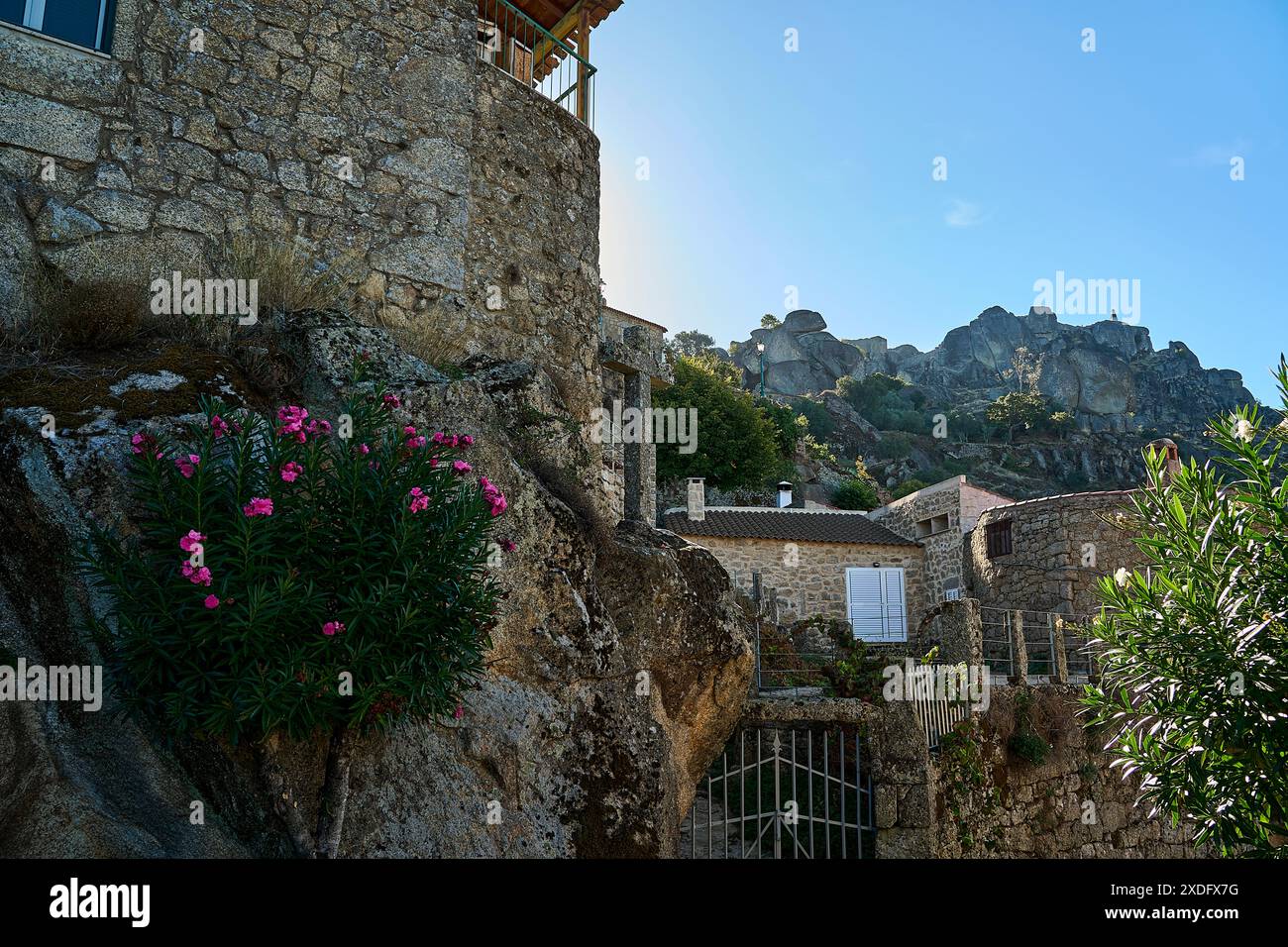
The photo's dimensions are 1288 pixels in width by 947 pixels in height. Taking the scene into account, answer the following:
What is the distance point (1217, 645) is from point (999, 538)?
1426cm

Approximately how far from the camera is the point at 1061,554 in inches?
660

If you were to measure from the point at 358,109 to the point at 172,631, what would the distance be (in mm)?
4767

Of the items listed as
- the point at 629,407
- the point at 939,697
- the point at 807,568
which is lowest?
the point at 939,697

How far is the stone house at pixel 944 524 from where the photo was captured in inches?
785

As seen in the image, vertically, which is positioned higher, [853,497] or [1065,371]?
[1065,371]

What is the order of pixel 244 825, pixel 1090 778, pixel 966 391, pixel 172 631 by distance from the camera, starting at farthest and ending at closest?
pixel 966 391 < pixel 1090 778 < pixel 244 825 < pixel 172 631

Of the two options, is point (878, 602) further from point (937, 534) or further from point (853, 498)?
point (853, 498)

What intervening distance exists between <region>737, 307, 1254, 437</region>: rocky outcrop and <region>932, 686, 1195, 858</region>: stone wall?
5931 cm

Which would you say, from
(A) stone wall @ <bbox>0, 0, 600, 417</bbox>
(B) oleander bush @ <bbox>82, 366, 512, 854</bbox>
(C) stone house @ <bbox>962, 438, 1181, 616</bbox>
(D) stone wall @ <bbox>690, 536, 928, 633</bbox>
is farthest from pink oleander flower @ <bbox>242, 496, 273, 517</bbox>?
(D) stone wall @ <bbox>690, 536, 928, 633</bbox>

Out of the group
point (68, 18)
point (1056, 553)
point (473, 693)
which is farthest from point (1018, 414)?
point (473, 693)

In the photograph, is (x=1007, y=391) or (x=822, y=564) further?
(x=1007, y=391)

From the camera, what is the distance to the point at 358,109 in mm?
6898
